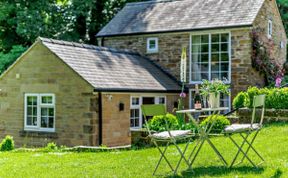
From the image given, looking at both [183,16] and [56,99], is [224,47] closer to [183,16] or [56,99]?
[183,16]

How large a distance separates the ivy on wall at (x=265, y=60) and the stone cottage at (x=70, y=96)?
13.7ft

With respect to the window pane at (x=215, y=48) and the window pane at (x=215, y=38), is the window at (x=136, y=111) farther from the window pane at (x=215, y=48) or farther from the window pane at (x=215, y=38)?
the window pane at (x=215, y=38)

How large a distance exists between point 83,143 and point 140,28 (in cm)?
869

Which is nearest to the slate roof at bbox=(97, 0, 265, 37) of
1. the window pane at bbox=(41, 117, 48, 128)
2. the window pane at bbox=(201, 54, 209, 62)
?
the window pane at bbox=(201, 54, 209, 62)

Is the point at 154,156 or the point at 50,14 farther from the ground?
the point at 50,14

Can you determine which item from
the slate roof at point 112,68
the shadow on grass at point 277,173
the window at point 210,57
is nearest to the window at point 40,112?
the slate roof at point 112,68

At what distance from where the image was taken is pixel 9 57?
27.4 metres

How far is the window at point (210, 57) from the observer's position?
826 inches

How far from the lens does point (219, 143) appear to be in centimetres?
1181

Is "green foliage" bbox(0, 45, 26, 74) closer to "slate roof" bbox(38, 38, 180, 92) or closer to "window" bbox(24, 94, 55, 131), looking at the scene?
"slate roof" bbox(38, 38, 180, 92)

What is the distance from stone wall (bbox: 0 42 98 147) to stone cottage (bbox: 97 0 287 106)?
21.8 ft

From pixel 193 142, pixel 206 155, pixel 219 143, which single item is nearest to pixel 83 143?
pixel 193 142

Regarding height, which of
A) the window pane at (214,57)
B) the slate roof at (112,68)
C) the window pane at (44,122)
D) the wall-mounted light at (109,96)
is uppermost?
the window pane at (214,57)

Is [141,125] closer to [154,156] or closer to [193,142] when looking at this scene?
[193,142]
